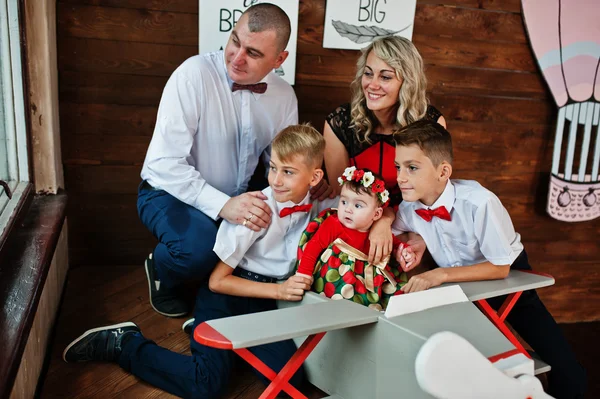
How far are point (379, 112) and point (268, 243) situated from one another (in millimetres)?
704

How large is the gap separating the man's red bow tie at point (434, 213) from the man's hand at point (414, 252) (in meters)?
0.10

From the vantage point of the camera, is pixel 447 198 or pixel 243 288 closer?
pixel 243 288

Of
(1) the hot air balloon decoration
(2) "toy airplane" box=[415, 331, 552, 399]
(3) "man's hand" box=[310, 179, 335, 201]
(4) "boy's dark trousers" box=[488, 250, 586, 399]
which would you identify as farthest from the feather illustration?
(2) "toy airplane" box=[415, 331, 552, 399]

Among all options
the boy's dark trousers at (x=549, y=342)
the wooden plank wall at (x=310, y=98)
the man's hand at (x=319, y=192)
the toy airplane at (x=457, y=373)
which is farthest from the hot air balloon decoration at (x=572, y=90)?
the toy airplane at (x=457, y=373)

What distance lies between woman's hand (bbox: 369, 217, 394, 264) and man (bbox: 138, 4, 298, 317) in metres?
0.36

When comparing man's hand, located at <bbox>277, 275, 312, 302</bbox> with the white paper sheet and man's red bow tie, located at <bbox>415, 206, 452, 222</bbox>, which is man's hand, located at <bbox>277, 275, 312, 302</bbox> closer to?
the white paper sheet

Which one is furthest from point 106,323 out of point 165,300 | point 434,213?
point 434,213

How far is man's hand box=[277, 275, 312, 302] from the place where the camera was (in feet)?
6.01

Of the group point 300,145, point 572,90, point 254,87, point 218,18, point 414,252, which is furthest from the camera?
point 572,90

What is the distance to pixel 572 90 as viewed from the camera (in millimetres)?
3055

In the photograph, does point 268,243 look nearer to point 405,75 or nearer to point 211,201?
point 211,201

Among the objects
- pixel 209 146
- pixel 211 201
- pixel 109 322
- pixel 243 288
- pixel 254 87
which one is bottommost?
pixel 109 322

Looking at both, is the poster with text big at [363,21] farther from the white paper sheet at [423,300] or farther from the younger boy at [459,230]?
the white paper sheet at [423,300]

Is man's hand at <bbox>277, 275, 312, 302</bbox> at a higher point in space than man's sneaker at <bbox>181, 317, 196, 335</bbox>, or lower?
higher
